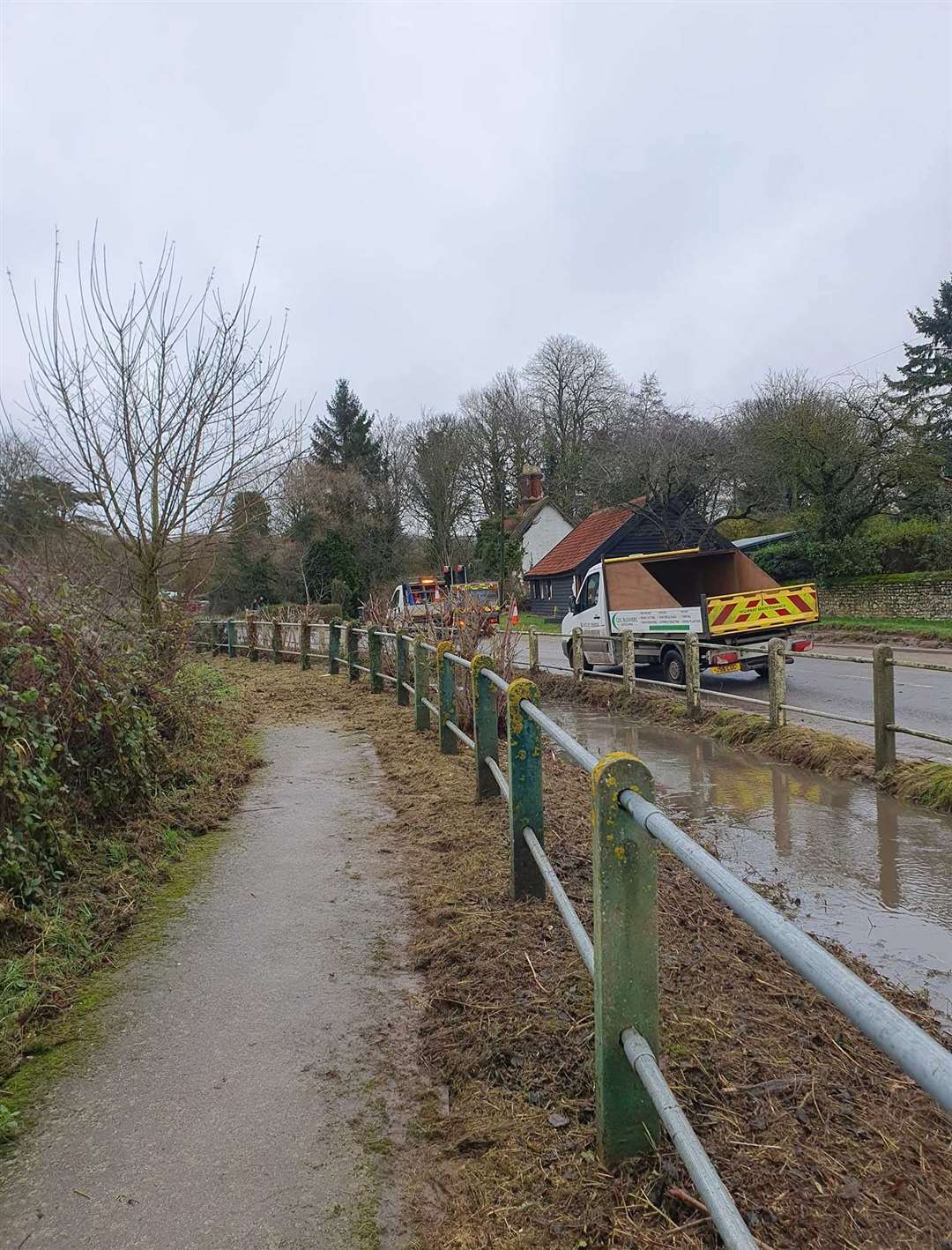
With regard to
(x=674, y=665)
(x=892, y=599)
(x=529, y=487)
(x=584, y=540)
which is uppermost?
(x=529, y=487)

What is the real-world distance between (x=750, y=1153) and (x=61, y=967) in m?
2.79

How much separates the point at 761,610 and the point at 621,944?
1268 cm

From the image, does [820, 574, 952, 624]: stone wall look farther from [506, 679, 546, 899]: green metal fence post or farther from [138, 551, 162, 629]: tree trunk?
[506, 679, 546, 899]: green metal fence post

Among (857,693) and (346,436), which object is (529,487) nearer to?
(346,436)

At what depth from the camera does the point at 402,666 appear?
11.2 meters

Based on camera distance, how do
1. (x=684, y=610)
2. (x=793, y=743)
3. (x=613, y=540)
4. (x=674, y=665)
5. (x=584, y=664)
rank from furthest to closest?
(x=613, y=540), (x=584, y=664), (x=674, y=665), (x=684, y=610), (x=793, y=743)

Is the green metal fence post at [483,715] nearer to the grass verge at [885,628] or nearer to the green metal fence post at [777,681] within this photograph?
the green metal fence post at [777,681]

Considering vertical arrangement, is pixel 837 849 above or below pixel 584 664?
below

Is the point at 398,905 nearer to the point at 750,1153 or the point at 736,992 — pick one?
the point at 736,992

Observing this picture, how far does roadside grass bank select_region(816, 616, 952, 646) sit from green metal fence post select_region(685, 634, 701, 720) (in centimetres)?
1169

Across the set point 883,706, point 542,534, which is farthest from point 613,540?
point 883,706

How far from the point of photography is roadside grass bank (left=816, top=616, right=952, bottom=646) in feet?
69.3

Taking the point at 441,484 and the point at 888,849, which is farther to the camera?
the point at 441,484

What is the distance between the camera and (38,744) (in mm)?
4309
